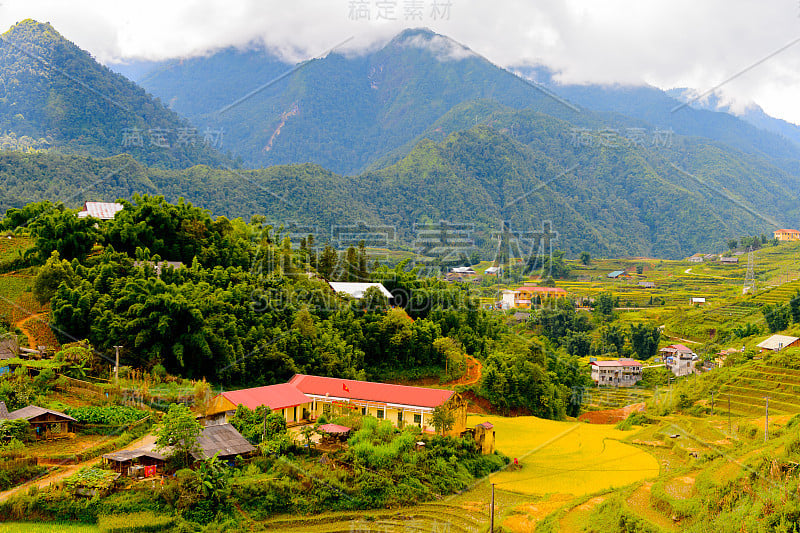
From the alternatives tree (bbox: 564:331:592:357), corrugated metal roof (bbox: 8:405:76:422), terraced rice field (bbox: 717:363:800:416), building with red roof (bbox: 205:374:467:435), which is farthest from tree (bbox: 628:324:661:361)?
corrugated metal roof (bbox: 8:405:76:422)

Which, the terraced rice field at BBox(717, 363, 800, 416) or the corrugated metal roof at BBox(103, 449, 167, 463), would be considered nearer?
the corrugated metal roof at BBox(103, 449, 167, 463)

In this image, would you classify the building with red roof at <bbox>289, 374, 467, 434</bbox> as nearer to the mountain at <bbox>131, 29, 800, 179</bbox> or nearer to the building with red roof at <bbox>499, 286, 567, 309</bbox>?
the building with red roof at <bbox>499, 286, 567, 309</bbox>

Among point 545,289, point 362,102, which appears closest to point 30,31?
point 545,289

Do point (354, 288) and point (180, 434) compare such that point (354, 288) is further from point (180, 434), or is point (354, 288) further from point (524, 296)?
point (524, 296)

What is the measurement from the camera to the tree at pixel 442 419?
20.5 metres

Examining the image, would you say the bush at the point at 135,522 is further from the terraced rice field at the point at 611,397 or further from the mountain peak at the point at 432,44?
the mountain peak at the point at 432,44

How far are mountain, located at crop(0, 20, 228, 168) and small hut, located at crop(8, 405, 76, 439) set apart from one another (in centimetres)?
6949

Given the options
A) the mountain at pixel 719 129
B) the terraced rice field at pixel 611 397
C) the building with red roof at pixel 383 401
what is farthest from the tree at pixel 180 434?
the mountain at pixel 719 129

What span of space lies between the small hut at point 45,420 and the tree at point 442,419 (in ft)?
34.2

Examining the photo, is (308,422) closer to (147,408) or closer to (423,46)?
(147,408)

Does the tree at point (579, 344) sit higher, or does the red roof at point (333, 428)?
the red roof at point (333, 428)

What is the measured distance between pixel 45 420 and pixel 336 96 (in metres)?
167

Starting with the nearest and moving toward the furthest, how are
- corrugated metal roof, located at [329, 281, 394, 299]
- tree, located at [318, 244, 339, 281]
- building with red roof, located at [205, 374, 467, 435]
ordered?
building with red roof, located at [205, 374, 467, 435] < corrugated metal roof, located at [329, 281, 394, 299] < tree, located at [318, 244, 339, 281]

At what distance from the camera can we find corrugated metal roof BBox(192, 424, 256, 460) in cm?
1608
